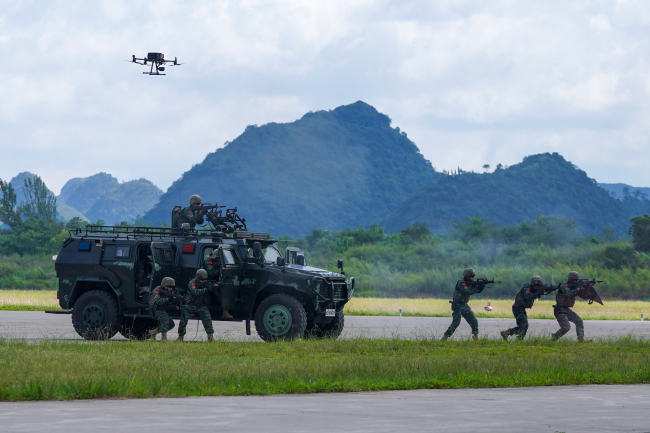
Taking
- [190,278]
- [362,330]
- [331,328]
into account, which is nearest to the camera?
[190,278]

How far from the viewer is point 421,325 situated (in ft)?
87.1

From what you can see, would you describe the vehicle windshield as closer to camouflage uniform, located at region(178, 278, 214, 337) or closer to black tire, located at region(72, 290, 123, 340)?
camouflage uniform, located at region(178, 278, 214, 337)

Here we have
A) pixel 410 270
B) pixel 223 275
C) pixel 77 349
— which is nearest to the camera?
pixel 77 349

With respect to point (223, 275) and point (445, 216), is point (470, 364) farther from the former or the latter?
point (445, 216)

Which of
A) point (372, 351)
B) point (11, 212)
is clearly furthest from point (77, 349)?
point (11, 212)

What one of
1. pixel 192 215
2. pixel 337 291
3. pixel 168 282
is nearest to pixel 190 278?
pixel 168 282

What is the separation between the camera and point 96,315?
19531 mm

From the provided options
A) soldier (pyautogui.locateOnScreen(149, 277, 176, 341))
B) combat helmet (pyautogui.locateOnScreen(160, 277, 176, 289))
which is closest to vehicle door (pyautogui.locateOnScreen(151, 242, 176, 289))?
soldier (pyautogui.locateOnScreen(149, 277, 176, 341))

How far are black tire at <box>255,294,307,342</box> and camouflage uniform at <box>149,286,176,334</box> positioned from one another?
1.93 metres

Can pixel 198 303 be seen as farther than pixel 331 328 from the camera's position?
No

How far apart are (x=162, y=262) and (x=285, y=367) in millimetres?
7122

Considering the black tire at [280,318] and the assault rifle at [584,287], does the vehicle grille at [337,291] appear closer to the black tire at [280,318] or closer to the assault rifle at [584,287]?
the black tire at [280,318]

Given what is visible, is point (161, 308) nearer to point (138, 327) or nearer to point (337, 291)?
point (138, 327)

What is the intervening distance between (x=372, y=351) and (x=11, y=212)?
9371 cm
